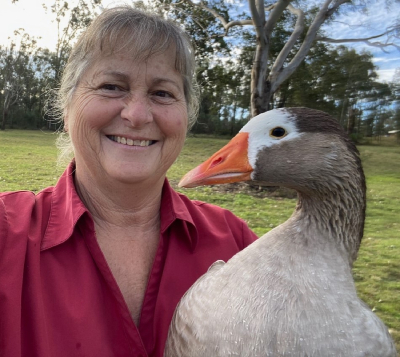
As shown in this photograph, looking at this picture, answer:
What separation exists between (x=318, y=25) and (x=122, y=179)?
9.75 meters

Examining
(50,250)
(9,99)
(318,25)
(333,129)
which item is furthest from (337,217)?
(9,99)

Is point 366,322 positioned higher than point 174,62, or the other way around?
point 174,62

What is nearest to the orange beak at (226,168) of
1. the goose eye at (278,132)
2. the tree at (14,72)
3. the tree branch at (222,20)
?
the goose eye at (278,132)

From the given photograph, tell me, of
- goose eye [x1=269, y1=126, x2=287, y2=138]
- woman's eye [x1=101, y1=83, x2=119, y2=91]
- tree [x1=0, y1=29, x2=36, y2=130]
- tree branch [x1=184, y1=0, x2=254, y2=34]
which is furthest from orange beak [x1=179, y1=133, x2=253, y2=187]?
tree [x1=0, y1=29, x2=36, y2=130]

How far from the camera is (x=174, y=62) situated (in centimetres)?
191

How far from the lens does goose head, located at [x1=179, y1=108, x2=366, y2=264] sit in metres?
1.61

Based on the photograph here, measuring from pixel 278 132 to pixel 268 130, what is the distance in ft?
0.14

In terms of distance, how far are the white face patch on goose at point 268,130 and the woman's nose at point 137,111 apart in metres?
0.48

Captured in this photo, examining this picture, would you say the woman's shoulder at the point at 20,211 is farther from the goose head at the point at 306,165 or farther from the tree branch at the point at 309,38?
the tree branch at the point at 309,38

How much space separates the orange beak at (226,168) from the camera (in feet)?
5.32

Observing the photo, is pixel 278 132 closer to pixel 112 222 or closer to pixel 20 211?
pixel 112 222

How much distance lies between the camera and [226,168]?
1.63 meters

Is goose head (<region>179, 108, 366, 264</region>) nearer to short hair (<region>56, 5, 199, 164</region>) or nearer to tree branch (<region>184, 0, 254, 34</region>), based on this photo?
short hair (<region>56, 5, 199, 164</region>)

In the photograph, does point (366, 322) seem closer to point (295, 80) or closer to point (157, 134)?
point (157, 134)
